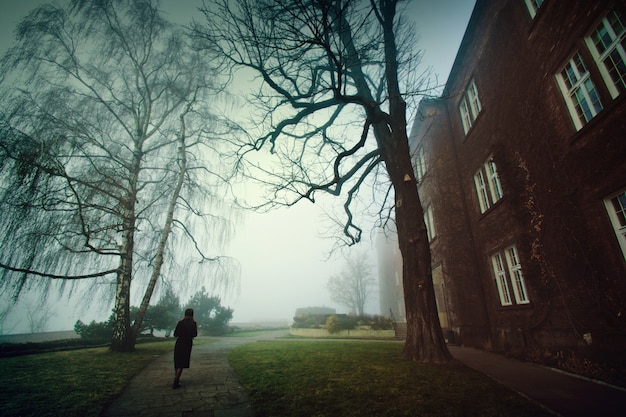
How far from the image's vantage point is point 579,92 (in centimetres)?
616

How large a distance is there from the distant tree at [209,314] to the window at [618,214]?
1213 inches

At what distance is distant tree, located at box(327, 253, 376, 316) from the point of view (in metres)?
47.8

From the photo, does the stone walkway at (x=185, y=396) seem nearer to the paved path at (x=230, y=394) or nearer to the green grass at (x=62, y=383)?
the paved path at (x=230, y=394)

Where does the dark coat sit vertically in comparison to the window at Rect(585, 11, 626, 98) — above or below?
below

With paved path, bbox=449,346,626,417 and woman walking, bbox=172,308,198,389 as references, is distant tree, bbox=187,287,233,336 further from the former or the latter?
paved path, bbox=449,346,626,417

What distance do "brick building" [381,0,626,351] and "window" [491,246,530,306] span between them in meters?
0.05

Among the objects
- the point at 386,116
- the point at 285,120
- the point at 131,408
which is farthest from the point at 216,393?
the point at 386,116

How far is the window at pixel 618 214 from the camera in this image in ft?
17.1

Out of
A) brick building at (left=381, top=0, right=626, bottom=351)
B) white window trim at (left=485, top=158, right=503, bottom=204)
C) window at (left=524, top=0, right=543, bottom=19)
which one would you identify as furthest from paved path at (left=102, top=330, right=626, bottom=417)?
window at (left=524, top=0, right=543, bottom=19)

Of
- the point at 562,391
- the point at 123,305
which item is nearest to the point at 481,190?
the point at 562,391

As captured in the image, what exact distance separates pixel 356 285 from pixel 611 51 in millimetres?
46370

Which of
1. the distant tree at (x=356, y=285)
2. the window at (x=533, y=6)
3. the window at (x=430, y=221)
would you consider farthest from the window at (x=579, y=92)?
the distant tree at (x=356, y=285)

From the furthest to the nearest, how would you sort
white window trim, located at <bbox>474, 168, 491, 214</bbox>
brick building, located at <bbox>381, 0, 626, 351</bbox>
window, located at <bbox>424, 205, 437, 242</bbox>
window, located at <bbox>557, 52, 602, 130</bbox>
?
1. window, located at <bbox>424, 205, 437, 242</bbox>
2. white window trim, located at <bbox>474, 168, 491, 214</bbox>
3. window, located at <bbox>557, 52, 602, 130</bbox>
4. brick building, located at <bbox>381, 0, 626, 351</bbox>

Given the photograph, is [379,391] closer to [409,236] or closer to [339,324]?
[409,236]
